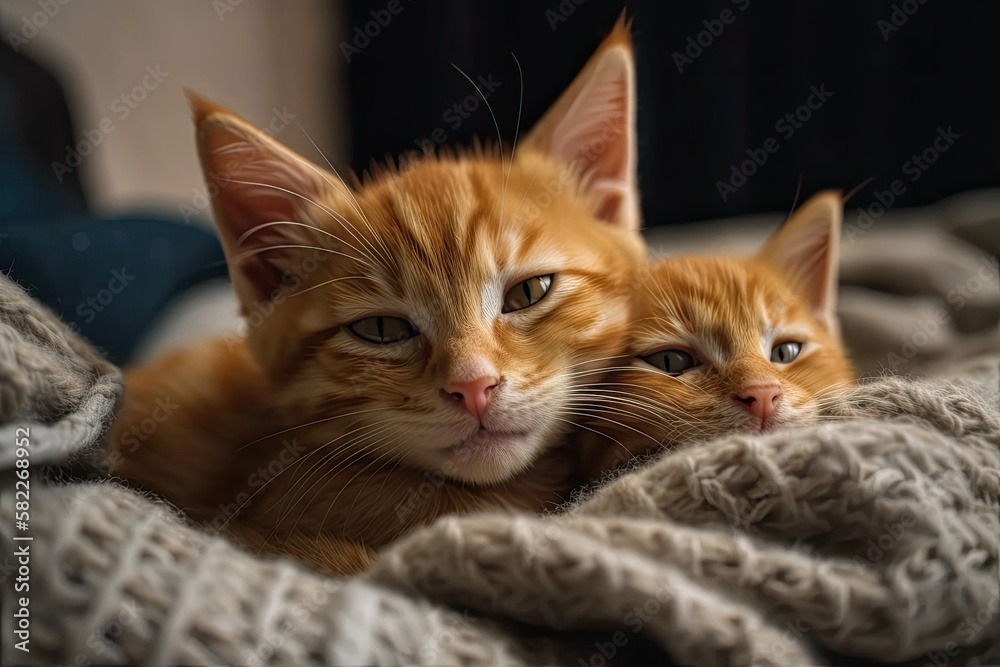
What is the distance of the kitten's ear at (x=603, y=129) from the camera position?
37.3 inches

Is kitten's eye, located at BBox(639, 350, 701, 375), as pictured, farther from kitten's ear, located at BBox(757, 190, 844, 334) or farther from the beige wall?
the beige wall

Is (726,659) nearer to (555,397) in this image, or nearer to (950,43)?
(555,397)

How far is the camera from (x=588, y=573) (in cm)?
51

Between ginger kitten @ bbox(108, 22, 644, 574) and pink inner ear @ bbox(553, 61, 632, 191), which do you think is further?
pink inner ear @ bbox(553, 61, 632, 191)

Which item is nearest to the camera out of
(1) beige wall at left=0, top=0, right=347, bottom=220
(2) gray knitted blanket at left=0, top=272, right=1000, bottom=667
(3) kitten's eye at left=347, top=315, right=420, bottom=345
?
(2) gray knitted blanket at left=0, top=272, right=1000, bottom=667

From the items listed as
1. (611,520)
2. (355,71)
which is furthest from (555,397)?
(355,71)

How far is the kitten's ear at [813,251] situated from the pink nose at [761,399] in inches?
11.7

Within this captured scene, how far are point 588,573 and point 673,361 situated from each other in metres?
0.37

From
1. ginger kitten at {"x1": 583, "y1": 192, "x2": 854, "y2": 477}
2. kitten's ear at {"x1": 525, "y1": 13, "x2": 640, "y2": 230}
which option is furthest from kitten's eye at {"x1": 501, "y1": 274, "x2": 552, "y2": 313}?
kitten's ear at {"x1": 525, "y1": 13, "x2": 640, "y2": 230}

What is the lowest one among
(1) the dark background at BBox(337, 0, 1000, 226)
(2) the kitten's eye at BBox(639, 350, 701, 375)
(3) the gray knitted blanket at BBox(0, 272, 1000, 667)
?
(1) the dark background at BBox(337, 0, 1000, 226)

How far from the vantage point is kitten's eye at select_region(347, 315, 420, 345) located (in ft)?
2.80

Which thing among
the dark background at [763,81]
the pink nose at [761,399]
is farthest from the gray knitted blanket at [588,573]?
the dark background at [763,81]

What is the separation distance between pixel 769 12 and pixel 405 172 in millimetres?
1827

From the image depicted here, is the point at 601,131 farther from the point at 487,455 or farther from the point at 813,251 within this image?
the point at 487,455
